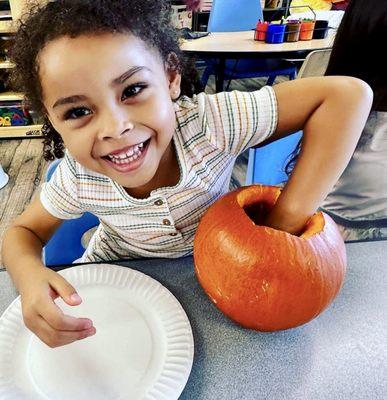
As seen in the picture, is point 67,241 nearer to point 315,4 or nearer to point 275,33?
point 275,33

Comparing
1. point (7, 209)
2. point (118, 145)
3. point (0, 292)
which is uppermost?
point (118, 145)

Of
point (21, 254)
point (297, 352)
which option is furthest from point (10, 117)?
point (297, 352)

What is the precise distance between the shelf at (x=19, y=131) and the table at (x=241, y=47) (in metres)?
1.35

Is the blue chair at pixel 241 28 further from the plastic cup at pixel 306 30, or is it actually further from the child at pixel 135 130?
the child at pixel 135 130

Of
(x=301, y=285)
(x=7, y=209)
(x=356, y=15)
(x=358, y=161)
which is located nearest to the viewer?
(x=301, y=285)

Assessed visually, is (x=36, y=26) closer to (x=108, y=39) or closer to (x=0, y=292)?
(x=108, y=39)

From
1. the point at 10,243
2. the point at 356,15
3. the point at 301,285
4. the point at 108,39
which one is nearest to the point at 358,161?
the point at 356,15

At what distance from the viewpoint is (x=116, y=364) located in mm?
468

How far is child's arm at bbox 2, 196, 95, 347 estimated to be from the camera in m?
0.44

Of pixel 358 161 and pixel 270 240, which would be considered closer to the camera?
pixel 270 240

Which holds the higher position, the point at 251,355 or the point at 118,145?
the point at 118,145

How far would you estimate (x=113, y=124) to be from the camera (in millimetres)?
479

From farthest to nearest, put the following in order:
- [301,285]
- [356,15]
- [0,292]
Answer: [356,15] → [0,292] → [301,285]

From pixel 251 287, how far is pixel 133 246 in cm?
43
